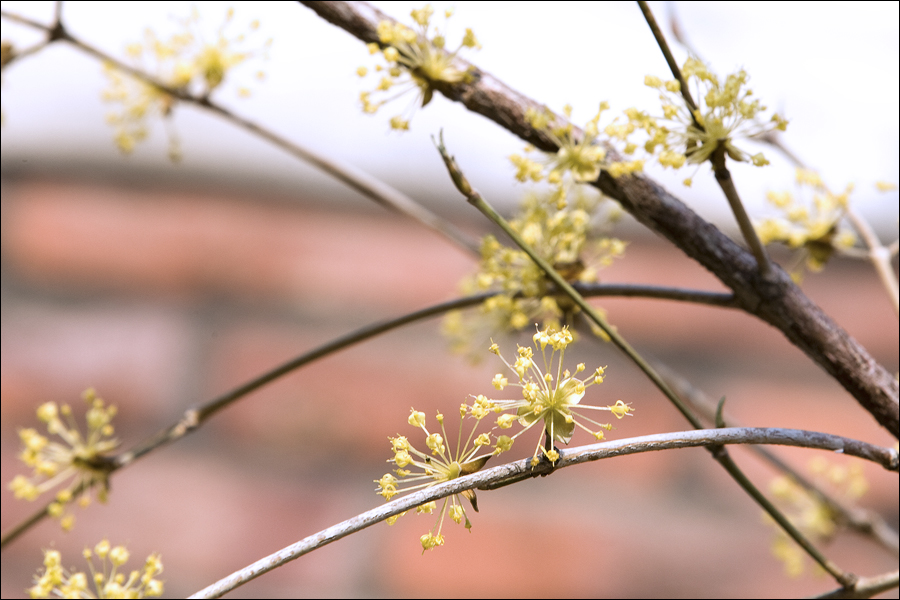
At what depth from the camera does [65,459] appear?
27 centimetres

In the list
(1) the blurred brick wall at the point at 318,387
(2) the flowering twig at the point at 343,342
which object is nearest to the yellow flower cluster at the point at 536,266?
(2) the flowering twig at the point at 343,342

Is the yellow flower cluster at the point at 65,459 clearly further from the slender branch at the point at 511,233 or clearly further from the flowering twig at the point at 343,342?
the slender branch at the point at 511,233

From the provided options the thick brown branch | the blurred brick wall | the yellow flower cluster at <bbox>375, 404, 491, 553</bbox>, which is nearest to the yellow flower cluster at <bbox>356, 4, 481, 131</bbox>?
the thick brown branch

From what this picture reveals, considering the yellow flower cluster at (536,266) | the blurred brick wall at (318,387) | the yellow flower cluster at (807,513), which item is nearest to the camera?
the yellow flower cluster at (536,266)

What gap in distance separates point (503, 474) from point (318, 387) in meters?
0.56

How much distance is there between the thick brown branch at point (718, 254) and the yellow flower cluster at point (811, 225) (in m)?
0.08

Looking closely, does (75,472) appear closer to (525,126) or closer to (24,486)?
(24,486)

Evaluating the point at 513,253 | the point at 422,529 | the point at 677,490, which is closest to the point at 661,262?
the point at 677,490

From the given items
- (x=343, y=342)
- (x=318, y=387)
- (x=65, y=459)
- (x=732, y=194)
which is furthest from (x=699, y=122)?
(x=318, y=387)

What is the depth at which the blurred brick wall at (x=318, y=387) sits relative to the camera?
26.0 inches

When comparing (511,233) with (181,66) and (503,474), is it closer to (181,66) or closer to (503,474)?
(503,474)

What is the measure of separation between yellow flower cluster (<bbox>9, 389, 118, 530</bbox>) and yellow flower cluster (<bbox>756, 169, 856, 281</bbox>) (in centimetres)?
26

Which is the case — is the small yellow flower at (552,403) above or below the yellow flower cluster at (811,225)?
below

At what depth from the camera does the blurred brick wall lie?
2.17ft
